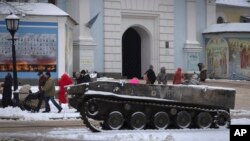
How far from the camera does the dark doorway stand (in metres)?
42.1

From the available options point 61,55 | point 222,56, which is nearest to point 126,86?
point 61,55

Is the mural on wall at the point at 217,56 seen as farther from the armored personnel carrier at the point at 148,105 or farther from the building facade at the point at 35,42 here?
the armored personnel carrier at the point at 148,105

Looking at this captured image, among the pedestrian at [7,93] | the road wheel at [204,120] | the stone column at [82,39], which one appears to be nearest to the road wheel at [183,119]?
the road wheel at [204,120]

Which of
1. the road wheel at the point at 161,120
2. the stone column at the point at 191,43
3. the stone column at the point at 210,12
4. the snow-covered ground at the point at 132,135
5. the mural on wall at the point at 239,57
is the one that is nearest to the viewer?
the snow-covered ground at the point at 132,135

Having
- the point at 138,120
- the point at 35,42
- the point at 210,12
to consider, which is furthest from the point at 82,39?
the point at 138,120

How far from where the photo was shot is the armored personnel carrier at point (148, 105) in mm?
17156

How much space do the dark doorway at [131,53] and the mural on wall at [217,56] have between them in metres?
5.44

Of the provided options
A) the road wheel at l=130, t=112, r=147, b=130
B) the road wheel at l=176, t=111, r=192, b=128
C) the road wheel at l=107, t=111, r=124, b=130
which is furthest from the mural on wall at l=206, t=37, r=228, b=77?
the road wheel at l=107, t=111, r=124, b=130

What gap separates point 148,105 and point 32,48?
13.2m

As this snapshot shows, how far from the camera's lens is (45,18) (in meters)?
29.8

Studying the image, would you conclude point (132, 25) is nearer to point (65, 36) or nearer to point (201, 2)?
point (201, 2)

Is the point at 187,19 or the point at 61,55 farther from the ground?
the point at 187,19

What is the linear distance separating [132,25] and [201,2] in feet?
20.6

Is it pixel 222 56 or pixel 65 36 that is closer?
pixel 65 36
